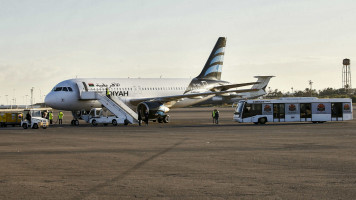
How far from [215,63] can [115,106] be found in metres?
18.3

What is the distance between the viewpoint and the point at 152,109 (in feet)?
166

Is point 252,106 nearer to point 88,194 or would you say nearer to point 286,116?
point 286,116

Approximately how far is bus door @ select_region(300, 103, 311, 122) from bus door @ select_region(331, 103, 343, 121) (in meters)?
2.27

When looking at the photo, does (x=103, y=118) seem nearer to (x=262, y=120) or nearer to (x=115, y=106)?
(x=115, y=106)

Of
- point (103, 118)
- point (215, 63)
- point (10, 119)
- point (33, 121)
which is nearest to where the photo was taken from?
point (33, 121)

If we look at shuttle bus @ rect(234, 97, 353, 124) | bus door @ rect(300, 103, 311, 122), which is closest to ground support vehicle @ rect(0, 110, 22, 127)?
shuttle bus @ rect(234, 97, 353, 124)

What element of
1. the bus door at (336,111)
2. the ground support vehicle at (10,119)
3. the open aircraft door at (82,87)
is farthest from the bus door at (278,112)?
the ground support vehicle at (10,119)

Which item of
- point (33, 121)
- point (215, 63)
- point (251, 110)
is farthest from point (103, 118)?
point (215, 63)

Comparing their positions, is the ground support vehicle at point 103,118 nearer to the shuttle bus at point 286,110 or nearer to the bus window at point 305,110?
the shuttle bus at point 286,110

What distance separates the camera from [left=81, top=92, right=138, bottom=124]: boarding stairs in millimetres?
49000

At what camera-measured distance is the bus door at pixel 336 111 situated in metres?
48.9

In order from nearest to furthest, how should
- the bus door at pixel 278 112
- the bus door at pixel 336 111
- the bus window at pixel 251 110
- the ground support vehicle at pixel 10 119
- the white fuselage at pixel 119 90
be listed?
the bus window at pixel 251 110, the bus door at pixel 278 112, the bus door at pixel 336 111, the white fuselage at pixel 119 90, the ground support vehicle at pixel 10 119

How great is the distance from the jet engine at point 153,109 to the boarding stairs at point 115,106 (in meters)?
1.05

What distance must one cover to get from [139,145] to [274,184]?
13.1 m
